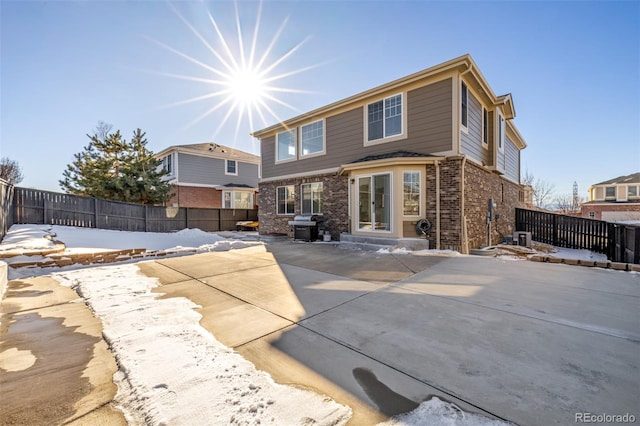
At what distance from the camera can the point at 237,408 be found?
5.22ft

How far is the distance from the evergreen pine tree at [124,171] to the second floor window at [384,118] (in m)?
12.6

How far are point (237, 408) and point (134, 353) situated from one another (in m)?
1.29

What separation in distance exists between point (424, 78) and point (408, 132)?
1.74 meters

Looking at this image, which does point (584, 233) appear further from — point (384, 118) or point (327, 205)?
point (327, 205)

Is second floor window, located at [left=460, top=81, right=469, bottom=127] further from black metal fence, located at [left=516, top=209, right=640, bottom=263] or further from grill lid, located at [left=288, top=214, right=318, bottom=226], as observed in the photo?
grill lid, located at [left=288, top=214, right=318, bottom=226]

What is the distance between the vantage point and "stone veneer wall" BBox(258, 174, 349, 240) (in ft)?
34.7

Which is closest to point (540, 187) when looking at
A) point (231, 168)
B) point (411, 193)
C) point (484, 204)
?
point (484, 204)

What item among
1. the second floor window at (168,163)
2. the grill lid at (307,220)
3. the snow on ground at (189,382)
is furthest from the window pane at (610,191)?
the second floor window at (168,163)

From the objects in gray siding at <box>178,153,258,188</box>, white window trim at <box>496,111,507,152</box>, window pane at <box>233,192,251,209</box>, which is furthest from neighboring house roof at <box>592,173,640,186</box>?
gray siding at <box>178,153,258,188</box>

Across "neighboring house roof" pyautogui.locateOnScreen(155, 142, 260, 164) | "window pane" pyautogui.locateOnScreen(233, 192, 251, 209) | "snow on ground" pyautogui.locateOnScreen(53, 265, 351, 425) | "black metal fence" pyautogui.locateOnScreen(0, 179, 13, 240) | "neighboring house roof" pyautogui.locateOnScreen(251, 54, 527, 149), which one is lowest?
"snow on ground" pyautogui.locateOnScreen(53, 265, 351, 425)

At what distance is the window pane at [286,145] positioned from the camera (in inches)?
516

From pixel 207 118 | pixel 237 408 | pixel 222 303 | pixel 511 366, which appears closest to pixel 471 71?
pixel 511 366

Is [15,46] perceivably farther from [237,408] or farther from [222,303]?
[237,408]

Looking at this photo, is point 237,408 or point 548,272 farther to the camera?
point 548,272
